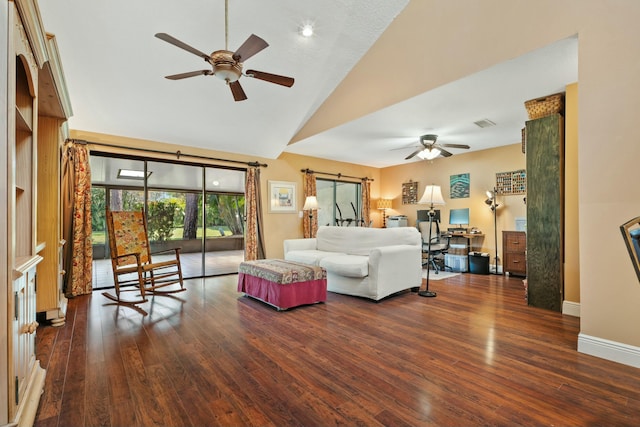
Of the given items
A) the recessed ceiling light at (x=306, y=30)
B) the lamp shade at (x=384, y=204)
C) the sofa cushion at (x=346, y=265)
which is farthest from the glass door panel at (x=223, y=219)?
the lamp shade at (x=384, y=204)

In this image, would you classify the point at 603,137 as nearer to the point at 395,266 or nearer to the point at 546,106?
the point at 546,106

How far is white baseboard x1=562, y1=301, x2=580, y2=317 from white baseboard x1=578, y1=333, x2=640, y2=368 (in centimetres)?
108

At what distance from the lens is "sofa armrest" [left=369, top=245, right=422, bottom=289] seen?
150 inches

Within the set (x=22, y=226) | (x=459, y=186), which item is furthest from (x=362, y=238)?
(x=22, y=226)

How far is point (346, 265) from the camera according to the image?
13.0 ft

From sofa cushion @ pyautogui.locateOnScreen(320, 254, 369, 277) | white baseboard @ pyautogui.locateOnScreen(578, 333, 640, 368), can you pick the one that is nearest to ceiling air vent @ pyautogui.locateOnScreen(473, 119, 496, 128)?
sofa cushion @ pyautogui.locateOnScreen(320, 254, 369, 277)

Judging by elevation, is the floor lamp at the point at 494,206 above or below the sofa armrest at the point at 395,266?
above

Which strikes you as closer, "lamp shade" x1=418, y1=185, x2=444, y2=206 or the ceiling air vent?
"lamp shade" x1=418, y1=185, x2=444, y2=206

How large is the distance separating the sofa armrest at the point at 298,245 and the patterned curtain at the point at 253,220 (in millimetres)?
969

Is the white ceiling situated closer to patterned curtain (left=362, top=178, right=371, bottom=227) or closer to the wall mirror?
the wall mirror

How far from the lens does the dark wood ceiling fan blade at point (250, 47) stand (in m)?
2.37

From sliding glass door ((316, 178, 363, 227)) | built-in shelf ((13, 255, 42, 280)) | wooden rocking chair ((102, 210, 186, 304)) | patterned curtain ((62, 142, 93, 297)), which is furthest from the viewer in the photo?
sliding glass door ((316, 178, 363, 227))

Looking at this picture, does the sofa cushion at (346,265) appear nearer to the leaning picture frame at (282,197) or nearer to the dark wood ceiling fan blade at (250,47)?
the leaning picture frame at (282,197)

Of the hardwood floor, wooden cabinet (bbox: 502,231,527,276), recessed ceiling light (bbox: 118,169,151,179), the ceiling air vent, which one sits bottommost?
the hardwood floor
